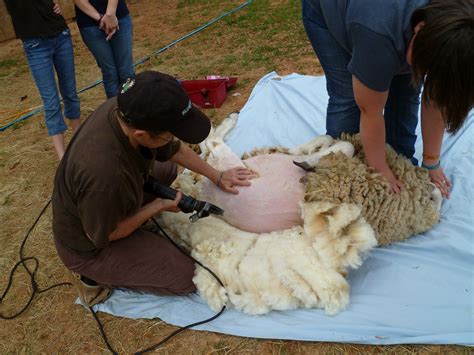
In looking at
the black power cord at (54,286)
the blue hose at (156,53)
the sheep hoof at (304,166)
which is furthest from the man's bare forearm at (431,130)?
the blue hose at (156,53)

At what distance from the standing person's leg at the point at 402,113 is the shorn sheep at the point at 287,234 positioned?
385 millimetres

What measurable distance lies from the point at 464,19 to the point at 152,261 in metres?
1.70

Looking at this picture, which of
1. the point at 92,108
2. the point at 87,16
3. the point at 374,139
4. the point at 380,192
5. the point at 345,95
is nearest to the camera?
the point at 374,139

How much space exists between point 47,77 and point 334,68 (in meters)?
2.34

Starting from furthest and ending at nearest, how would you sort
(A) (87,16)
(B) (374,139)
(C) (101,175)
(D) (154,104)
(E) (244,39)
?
(E) (244,39) < (A) (87,16) < (B) (374,139) < (C) (101,175) < (D) (154,104)

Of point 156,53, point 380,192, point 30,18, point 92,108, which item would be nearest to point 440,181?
point 380,192

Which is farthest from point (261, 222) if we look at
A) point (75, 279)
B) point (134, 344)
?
point (75, 279)

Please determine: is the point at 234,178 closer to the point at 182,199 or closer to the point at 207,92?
the point at 182,199

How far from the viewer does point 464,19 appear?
1.28 meters

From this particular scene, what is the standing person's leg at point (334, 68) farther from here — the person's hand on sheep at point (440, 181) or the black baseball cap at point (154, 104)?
the black baseball cap at point (154, 104)

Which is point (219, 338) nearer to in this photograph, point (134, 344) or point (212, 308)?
point (212, 308)

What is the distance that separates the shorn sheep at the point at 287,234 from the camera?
195cm

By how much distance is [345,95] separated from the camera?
2.29 m

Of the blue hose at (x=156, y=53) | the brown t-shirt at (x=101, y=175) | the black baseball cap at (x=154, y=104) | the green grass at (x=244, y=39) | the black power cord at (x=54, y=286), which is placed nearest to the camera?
the black baseball cap at (x=154, y=104)
